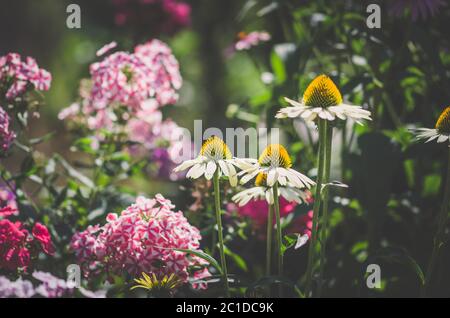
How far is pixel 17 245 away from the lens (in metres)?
0.99

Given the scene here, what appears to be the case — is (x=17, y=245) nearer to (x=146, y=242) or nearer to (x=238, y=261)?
(x=146, y=242)

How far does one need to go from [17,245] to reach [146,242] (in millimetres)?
231

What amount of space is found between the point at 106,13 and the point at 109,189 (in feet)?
5.93

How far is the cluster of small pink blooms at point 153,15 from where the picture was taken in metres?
1.98

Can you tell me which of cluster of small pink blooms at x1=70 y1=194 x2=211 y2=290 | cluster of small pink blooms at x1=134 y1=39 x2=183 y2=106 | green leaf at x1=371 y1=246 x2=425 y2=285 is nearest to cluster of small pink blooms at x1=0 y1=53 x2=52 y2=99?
cluster of small pink blooms at x1=134 y1=39 x2=183 y2=106

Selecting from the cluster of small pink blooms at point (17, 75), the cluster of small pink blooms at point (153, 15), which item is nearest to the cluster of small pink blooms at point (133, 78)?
the cluster of small pink blooms at point (17, 75)

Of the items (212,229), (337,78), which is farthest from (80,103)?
(337,78)

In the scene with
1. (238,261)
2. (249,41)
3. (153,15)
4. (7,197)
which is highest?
(153,15)

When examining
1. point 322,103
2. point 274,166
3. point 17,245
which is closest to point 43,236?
point 17,245

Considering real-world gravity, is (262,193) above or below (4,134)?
below

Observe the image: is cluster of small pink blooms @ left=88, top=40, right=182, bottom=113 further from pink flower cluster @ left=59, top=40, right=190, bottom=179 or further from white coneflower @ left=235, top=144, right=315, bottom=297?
white coneflower @ left=235, top=144, right=315, bottom=297

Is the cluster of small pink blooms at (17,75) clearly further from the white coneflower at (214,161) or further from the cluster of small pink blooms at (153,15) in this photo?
the cluster of small pink blooms at (153,15)

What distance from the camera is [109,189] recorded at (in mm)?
1383

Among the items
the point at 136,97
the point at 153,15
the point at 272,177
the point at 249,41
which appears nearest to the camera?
the point at 272,177
